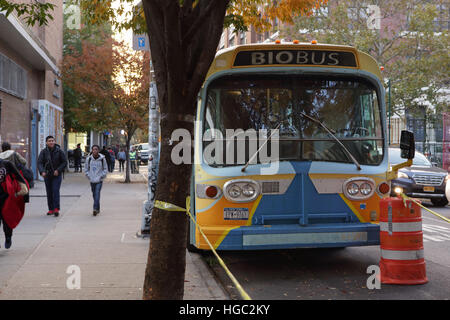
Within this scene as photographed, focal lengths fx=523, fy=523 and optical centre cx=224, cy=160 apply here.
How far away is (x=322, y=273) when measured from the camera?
7.00 meters

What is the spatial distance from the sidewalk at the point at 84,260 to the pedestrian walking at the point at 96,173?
43 cm

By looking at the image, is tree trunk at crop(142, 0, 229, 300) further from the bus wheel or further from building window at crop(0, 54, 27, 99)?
building window at crop(0, 54, 27, 99)

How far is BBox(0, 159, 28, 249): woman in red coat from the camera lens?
7750 mm

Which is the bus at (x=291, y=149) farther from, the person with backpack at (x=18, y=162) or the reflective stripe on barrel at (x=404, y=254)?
the person with backpack at (x=18, y=162)

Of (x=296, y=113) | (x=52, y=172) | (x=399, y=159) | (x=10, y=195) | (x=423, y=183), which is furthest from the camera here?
(x=399, y=159)

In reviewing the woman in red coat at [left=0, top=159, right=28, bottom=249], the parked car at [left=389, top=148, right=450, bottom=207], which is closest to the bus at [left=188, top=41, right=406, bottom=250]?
the woman in red coat at [left=0, top=159, right=28, bottom=249]

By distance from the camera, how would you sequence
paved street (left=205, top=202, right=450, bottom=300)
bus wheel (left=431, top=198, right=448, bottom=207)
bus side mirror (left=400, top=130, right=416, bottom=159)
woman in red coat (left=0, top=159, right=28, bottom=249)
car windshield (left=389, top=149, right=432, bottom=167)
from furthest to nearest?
car windshield (left=389, top=149, right=432, bottom=167)
bus wheel (left=431, top=198, right=448, bottom=207)
woman in red coat (left=0, top=159, right=28, bottom=249)
bus side mirror (left=400, top=130, right=416, bottom=159)
paved street (left=205, top=202, right=450, bottom=300)

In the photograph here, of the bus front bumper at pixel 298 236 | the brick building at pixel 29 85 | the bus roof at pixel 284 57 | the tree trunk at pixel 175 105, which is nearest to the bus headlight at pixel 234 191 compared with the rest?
the bus front bumper at pixel 298 236

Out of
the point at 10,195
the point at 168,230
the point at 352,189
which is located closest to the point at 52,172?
the point at 10,195

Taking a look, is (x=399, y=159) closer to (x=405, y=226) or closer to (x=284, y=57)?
(x=284, y=57)

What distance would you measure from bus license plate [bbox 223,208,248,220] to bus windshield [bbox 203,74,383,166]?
2.09ft

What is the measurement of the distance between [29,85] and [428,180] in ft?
57.9

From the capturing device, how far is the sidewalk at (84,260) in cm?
569
